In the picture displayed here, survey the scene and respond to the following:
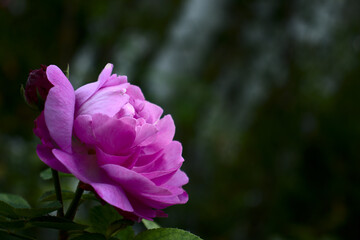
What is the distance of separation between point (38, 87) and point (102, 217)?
14 cm

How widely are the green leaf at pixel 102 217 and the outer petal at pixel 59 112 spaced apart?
0.11 metres

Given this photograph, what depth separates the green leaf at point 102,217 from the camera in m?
0.40

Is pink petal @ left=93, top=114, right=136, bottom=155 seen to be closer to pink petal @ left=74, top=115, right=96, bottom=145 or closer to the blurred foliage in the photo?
pink petal @ left=74, top=115, right=96, bottom=145

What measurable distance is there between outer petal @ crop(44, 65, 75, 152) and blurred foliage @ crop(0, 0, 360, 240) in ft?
3.93

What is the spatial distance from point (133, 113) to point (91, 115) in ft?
0.13

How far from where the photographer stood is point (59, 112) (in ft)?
1.05

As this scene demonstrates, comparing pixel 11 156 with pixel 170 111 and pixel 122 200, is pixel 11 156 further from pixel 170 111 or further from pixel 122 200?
pixel 122 200

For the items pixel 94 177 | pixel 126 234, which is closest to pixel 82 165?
pixel 94 177

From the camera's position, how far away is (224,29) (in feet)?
13.8

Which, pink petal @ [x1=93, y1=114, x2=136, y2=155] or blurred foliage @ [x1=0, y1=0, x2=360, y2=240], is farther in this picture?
blurred foliage @ [x1=0, y1=0, x2=360, y2=240]

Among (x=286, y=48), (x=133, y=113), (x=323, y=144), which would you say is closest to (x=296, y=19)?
(x=286, y=48)

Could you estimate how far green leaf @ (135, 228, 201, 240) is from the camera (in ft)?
1.07

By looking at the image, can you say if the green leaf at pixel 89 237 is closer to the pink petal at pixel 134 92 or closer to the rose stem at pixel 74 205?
the rose stem at pixel 74 205

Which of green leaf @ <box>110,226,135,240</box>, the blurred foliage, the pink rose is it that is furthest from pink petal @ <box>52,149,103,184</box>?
the blurred foliage
